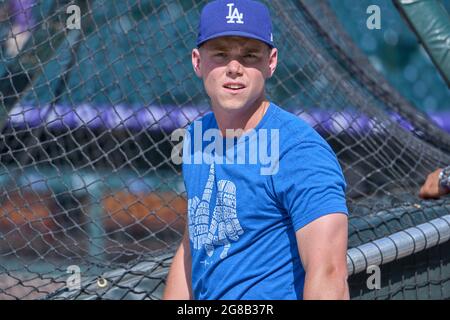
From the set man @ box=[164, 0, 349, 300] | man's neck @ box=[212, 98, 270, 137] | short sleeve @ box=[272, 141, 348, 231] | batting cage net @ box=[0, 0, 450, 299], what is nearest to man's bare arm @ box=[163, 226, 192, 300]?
man @ box=[164, 0, 349, 300]

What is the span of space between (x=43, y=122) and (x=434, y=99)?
108 inches

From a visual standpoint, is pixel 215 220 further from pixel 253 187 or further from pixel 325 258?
pixel 325 258

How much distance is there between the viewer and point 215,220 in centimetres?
226

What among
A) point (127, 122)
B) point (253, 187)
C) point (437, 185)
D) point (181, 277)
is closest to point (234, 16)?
point (253, 187)

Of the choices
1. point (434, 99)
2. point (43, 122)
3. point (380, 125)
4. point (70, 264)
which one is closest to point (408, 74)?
point (434, 99)

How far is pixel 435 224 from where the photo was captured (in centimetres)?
347

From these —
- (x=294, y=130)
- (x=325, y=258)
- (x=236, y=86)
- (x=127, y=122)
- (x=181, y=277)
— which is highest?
(x=127, y=122)

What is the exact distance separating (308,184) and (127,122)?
2.50 metres

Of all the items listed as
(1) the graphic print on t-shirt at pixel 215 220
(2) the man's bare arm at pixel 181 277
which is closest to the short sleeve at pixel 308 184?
(1) the graphic print on t-shirt at pixel 215 220

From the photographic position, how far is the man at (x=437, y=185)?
297 centimetres

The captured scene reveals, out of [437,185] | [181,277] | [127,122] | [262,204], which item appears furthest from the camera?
[127,122]

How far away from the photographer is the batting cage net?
13.1 feet

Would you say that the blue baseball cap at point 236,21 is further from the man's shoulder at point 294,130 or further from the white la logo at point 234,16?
the man's shoulder at point 294,130

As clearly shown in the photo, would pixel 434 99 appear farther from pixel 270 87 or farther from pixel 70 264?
pixel 70 264
